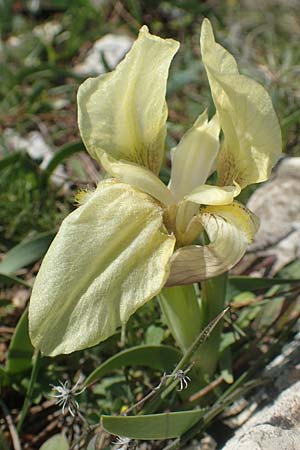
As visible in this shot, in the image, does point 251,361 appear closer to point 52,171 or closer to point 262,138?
point 262,138

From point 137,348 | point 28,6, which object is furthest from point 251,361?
point 28,6

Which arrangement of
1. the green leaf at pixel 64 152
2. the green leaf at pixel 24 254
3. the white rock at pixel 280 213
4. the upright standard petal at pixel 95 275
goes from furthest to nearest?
the green leaf at pixel 64 152 < the white rock at pixel 280 213 < the green leaf at pixel 24 254 < the upright standard petal at pixel 95 275

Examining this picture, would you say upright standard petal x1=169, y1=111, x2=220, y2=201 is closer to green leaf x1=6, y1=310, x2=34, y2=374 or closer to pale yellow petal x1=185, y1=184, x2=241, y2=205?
pale yellow petal x1=185, y1=184, x2=241, y2=205

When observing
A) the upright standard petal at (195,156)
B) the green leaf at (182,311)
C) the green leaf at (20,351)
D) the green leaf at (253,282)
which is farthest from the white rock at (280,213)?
the green leaf at (20,351)

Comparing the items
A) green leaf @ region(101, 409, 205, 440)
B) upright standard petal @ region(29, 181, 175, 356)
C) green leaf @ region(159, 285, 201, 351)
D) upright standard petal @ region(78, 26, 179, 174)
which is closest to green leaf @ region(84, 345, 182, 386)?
green leaf @ region(159, 285, 201, 351)

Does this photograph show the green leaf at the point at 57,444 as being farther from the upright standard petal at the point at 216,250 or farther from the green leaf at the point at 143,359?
the upright standard petal at the point at 216,250

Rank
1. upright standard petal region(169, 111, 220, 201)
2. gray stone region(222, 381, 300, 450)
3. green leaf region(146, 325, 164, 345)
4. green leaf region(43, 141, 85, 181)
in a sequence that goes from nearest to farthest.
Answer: gray stone region(222, 381, 300, 450) → upright standard petal region(169, 111, 220, 201) → green leaf region(146, 325, 164, 345) → green leaf region(43, 141, 85, 181)
